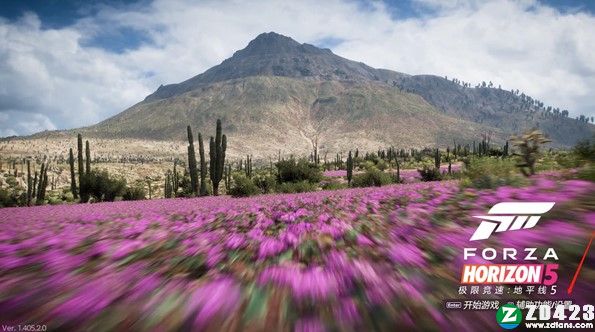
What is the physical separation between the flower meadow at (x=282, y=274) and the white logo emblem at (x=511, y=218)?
0.06m

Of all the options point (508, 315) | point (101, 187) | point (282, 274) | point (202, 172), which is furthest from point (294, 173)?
point (508, 315)

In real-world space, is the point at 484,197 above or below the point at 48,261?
above

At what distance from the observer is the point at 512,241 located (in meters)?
2.10

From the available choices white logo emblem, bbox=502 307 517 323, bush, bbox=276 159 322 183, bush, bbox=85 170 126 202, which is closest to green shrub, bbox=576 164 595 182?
white logo emblem, bbox=502 307 517 323

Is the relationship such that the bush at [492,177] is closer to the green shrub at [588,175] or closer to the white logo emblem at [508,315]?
the green shrub at [588,175]

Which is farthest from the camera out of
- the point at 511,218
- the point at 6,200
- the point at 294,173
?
the point at 6,200

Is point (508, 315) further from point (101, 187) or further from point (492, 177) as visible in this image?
point (101, 187)

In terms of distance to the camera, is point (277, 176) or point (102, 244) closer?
point (102, 244)

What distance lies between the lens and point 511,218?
2328 mm

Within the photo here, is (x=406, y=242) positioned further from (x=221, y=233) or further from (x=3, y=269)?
(x=3, y=269)

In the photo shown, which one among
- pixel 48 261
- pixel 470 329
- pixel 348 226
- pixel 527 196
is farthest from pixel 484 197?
pixel 48 261

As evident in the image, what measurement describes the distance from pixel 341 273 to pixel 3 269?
6.05 feet

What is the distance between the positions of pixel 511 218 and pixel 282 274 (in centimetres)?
136

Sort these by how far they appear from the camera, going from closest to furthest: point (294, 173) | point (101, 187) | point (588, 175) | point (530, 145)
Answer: point (588, 175) < point (530, 145) < point (294, 173) < point (101, 187)
